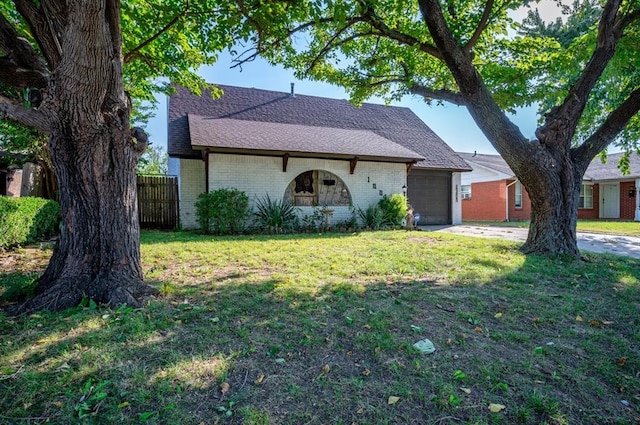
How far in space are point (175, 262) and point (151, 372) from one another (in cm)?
364

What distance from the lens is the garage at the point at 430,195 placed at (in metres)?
14.9

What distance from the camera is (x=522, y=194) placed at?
64.9ft

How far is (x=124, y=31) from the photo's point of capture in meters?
6.02

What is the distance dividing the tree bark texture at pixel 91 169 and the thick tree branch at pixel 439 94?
577 cm

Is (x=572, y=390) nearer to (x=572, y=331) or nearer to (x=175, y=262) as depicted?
(x=572, y=331)

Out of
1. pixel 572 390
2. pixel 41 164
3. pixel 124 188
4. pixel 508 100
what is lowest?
pixel 572 390

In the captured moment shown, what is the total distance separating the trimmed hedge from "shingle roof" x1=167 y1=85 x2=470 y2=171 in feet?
14.9

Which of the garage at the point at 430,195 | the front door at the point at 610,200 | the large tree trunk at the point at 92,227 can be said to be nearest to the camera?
the large tree trunk at the point at 92,227

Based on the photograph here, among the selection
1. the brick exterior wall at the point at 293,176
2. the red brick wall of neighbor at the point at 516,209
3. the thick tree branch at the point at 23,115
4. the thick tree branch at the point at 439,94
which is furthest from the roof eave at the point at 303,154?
the red brick wall of neighbor at the point at 516,209

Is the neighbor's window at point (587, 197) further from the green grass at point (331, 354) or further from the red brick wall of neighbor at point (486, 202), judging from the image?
the green grass at point (331, 354)

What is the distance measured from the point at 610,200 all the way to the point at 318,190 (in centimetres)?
1990

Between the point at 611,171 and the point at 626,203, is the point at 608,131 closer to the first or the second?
the point at 626,203

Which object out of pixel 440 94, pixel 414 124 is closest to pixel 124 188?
pixel 440 94

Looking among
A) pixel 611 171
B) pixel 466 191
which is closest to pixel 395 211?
pixel 466 191
